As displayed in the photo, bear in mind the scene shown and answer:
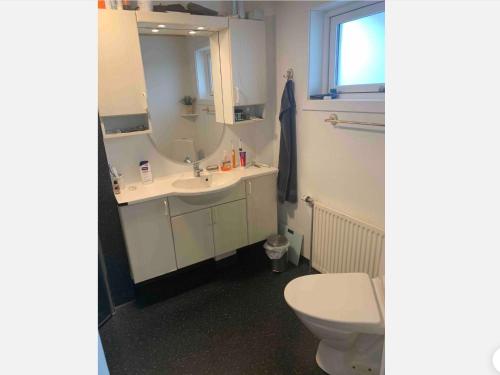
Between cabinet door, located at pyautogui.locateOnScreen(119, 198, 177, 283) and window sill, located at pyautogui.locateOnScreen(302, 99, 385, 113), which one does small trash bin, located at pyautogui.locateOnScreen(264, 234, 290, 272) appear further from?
window sill, located at pyautogui.locateOnScreen(302, 99, 385, 113)

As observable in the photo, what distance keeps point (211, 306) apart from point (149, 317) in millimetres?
430

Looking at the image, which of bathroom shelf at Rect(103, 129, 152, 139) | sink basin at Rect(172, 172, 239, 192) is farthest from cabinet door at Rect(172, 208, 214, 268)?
bathroom shelf at Rect(103, 129, 152, 139)

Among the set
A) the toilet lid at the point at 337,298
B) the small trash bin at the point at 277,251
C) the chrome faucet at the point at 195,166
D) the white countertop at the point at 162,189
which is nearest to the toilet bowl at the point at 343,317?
the toilet lid at the point at 337,298

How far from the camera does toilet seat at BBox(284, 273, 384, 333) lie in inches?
50.7

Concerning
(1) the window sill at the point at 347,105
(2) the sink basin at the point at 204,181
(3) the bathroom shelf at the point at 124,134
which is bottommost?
(2) the sink basin at the point at 204,181

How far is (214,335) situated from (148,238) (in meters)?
0.76

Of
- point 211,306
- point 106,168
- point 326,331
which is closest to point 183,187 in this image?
point 106,168

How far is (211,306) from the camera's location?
2.07m

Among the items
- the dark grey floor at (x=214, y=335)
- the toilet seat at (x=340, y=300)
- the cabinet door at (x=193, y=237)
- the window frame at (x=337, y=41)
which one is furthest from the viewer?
the cabinet door at (x=193, y=237)

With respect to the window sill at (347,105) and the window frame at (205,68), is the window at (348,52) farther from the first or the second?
the window frame at (205,68)

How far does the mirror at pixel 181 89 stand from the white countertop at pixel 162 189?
208mm

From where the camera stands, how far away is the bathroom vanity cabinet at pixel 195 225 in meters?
1.92

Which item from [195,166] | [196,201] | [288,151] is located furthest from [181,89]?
[288,151]
